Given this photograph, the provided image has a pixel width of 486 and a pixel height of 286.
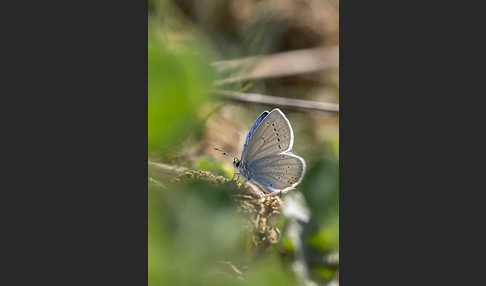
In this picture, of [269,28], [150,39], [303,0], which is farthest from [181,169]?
[303,0]

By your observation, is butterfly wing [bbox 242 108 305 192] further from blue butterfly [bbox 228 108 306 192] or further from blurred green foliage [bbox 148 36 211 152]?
blurred green foliage [bbox 148 36 211 152]

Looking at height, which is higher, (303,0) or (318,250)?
(303,0)

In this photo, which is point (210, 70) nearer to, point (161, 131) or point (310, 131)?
point (161, 131)

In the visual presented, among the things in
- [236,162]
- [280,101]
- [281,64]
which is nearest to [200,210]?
[236,162]

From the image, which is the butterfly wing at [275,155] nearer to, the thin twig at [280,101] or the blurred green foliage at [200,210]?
the blurred green foliage at [200,210]
